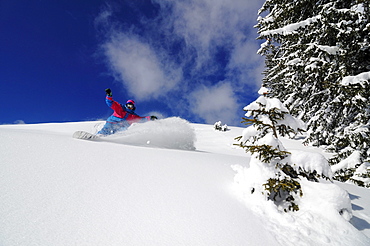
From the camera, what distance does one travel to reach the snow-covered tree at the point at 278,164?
2.02 metres

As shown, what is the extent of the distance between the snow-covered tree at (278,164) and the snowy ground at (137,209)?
191 millimetres

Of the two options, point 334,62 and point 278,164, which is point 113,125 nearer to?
point 278,164

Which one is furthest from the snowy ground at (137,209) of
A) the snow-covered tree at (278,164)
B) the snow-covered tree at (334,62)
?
the snow-covered tree at (334,62)

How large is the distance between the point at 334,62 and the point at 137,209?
262 inches

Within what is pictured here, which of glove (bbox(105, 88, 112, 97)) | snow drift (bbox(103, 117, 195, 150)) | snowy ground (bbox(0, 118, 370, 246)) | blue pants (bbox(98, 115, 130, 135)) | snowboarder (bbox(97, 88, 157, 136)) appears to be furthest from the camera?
blue pants (bbox(98, 115, 130, 135))

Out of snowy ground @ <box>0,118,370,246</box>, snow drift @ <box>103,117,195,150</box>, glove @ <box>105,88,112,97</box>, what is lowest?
snowy ground @ <box>0,118,370,246</box>

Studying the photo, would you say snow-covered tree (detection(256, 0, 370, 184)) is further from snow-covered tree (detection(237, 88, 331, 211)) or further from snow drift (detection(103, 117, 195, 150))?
snow drift (detection(103, 117, 195, 150))

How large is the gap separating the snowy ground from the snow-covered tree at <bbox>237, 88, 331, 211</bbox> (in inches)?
7.5

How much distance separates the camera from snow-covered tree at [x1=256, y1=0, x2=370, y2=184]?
14.5ft

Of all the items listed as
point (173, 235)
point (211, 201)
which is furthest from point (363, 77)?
point (173, 235)

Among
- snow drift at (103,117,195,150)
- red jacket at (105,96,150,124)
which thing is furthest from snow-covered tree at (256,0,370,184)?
red jacket at (105,96,150,124)

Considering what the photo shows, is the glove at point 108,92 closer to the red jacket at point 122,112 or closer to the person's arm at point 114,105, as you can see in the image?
the person's arm at point 114,105

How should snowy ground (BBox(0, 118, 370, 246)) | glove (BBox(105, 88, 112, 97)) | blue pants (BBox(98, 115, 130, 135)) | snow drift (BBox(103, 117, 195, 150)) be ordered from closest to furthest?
snowy ground (BBox(0, 118, 370, 246)) < snow drift (BBox(103, 117, 195, 150)) < glove (BBox(105, 88, 112, 97)) < blue pants (BBox(98, 115, 130, 135))

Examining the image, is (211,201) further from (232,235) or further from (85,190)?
(85,190)
